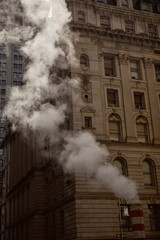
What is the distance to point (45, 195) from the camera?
41.8 meters

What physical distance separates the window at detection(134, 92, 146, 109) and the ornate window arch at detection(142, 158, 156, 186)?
6341mm

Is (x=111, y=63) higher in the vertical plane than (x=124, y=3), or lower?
lower

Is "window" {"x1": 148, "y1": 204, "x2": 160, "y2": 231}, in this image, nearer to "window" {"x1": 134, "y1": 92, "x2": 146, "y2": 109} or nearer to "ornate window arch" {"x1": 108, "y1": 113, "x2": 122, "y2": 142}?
"ornate window arch" {"x1": 108, "y1": 113, "x2": 122, "y2": 142}

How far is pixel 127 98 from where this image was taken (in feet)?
126

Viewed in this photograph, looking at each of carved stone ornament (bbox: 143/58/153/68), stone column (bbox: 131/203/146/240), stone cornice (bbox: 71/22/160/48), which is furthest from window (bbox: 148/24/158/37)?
stone column (bbox: 131/203/146/240)

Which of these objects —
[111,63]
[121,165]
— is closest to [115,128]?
[121,165]

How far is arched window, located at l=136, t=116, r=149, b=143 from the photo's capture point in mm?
37406

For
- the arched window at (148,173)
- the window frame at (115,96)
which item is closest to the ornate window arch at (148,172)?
the arched window at (148,173)

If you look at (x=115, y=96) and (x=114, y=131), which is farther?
(x=115, y=96)

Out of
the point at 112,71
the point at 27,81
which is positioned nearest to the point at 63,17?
the point at 112,71

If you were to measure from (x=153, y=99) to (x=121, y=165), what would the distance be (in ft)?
30.1

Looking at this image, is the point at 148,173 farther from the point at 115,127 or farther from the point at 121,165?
the point at 115,127

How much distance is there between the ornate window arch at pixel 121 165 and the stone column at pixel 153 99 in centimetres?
452

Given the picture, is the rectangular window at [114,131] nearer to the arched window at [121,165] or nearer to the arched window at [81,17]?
the arched window at [121,165]
